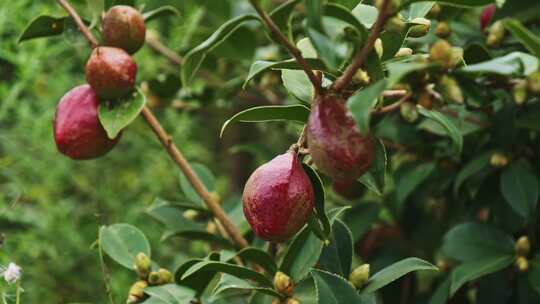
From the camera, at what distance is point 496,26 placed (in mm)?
1189

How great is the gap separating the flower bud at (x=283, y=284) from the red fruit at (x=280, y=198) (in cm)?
14

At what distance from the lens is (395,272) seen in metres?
0.85

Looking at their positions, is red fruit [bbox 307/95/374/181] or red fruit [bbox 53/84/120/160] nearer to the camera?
red fruit [bbox 307/95/374/181]

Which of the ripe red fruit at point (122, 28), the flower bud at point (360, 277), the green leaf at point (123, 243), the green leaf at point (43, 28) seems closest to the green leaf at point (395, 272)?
the flower bud at point (360, 277)

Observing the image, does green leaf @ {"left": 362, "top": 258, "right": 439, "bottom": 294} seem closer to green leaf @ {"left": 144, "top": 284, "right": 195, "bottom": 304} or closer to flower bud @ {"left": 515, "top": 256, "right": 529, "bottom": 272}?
green leaf @ {"left": 144, "top": 284, "right": 195, "bottom": 304}

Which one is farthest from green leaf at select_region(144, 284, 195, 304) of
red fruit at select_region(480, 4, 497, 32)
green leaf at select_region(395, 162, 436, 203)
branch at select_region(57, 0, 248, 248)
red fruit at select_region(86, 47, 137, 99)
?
red fruit at select_region(480, 4, 497, 32)

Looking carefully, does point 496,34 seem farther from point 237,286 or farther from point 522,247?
point 237,286

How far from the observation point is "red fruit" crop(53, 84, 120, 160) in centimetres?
96

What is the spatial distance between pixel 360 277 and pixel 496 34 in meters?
0.52

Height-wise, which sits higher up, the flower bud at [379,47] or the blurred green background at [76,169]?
the flower bud at [379,47]

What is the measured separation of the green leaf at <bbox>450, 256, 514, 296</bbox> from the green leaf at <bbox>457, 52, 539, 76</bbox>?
0.47m

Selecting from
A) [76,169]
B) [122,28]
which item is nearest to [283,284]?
[122,28]

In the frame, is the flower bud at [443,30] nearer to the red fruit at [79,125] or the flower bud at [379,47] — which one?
the flower bud at [379,47]

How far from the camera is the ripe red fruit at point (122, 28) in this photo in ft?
3.28
